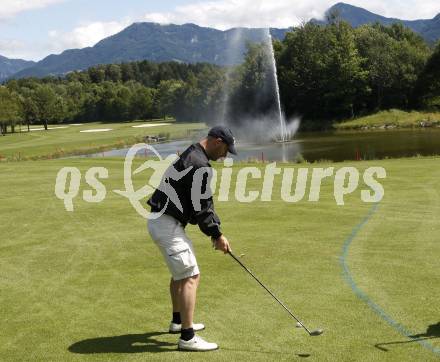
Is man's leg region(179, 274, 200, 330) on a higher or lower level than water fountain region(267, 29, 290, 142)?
lower

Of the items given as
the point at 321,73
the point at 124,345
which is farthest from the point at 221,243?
the point at 321,73

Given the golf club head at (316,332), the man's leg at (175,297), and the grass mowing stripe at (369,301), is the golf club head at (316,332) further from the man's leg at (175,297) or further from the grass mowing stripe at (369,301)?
the man's leg at (175,297)

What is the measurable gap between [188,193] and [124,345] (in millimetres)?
2329

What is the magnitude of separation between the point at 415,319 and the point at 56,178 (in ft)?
79.0

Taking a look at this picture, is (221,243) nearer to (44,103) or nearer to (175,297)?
(175,297)

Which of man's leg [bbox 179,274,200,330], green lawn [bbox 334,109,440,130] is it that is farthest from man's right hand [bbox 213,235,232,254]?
green lawn [bbox 334,109,440,130]

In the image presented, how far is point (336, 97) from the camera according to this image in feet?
336

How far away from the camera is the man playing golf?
723 cm

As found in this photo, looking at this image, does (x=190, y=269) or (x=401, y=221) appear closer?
(x=190, y=269)

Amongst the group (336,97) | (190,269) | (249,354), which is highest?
(336,97)

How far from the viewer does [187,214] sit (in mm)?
7383

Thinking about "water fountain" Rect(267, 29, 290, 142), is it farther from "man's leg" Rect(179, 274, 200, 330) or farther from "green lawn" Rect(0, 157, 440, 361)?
"man's leg" Rect(179, 274, 200, 330)

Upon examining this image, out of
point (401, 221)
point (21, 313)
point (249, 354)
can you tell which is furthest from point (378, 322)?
point (401, 221)

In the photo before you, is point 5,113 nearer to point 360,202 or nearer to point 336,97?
point 336,97
